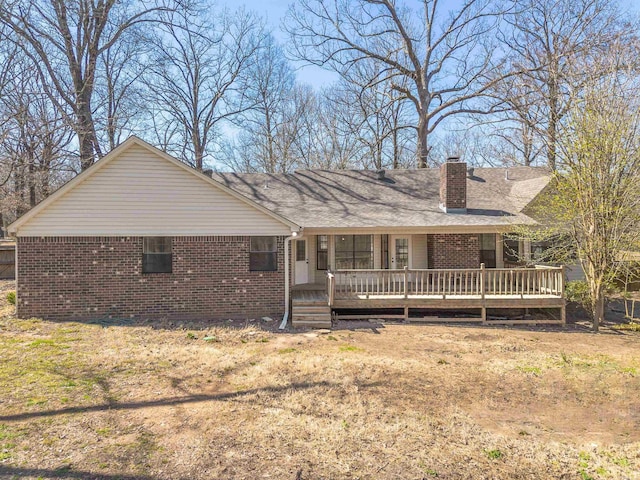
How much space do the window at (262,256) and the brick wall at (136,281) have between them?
16cm

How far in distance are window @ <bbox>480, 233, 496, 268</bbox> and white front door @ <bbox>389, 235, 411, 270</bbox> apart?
2555mm

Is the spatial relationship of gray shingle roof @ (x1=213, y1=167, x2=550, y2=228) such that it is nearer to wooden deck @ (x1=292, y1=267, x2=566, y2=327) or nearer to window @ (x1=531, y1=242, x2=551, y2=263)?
window @ (x1=531, y1=242, x2=551, y2=263)

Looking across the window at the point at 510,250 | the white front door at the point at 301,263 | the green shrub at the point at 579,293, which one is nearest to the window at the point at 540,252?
the window at the point at 510,250

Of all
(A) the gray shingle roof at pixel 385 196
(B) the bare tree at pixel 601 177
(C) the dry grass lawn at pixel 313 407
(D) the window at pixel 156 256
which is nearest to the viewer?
(C) the dry grass lawn at pixel 313 407

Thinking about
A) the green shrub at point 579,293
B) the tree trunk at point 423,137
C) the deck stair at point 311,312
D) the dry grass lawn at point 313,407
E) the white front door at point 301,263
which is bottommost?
the dry grass lawn at point 313,407

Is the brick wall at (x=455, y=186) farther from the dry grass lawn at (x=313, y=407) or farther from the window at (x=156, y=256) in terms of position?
the window at (x=156, y=256)

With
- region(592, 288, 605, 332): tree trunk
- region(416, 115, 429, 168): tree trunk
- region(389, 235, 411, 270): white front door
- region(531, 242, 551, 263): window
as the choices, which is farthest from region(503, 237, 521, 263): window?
region(416, 115, 429, 168): tree trunk

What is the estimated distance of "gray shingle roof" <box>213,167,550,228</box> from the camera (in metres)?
12.7

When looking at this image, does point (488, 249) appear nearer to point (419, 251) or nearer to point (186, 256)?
point (419, 251)

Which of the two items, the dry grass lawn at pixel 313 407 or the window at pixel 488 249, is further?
the window at pixel 488 249

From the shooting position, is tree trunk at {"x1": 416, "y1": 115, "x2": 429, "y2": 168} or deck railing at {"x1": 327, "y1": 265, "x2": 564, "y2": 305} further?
tree trunk at {"x1": 416, "y1": 115, "x2": 429, "y2": 168}

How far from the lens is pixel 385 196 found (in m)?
15.1

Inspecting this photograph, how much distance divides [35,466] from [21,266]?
27.5 ft

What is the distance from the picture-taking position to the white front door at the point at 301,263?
13242mm
